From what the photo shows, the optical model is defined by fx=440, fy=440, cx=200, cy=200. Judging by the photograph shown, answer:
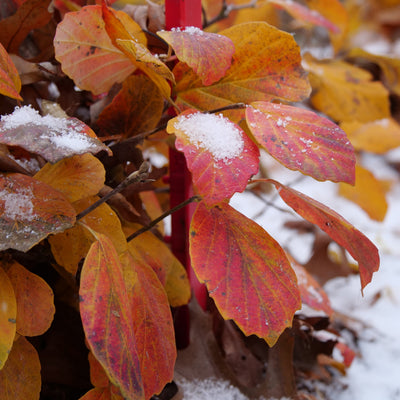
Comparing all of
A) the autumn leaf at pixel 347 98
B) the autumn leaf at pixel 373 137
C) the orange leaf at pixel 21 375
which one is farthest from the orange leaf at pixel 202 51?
the autumn leaf at pixel 373 137

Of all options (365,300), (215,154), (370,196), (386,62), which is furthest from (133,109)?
(386,62)

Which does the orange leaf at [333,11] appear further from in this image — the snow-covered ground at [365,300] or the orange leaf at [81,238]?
the orange leaf at [81,238]

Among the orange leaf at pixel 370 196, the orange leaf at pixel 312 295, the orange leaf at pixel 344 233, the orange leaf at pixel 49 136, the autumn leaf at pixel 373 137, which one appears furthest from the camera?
the autumn leaf at pixel 373 137

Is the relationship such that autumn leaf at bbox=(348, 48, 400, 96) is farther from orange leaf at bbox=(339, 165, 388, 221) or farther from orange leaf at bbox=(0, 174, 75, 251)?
orange leaf at bbox=(0, 174, 75, 251)

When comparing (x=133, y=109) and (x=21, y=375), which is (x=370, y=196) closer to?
(x=133, y=109)

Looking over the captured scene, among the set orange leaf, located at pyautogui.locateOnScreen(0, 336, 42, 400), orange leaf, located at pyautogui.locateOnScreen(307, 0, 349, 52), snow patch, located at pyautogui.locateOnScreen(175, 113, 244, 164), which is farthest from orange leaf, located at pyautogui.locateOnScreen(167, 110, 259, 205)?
orange leaf, located at pyautogui.locateOnScreen(307, 0, 349, 52)

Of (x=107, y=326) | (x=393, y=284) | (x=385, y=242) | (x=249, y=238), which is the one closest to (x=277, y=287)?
(x=249, y=238)
